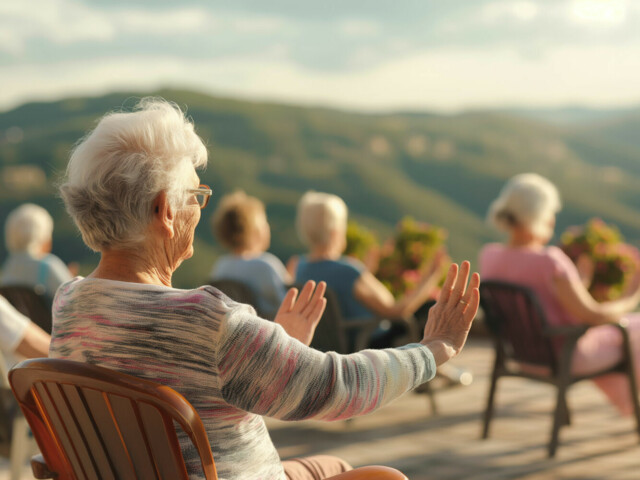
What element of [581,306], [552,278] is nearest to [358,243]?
[552,278]

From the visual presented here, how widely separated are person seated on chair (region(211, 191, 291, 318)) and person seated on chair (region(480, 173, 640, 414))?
1.23m

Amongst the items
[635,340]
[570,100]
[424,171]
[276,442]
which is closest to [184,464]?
[276,442]

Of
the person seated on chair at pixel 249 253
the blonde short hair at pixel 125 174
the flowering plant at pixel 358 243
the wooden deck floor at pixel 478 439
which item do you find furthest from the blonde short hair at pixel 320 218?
the blonde short hair at pixel 125 174

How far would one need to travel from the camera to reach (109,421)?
1.20 metres

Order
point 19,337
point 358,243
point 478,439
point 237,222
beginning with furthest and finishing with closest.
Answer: point 358,243
point 237,222
point 478,439
point 19,337

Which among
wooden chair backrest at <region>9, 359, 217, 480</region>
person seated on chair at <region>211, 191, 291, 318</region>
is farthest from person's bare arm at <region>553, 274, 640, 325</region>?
wooden chair backrest at <region>9, 359, 217, 480</region>

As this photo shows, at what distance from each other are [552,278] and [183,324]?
2.58 metres

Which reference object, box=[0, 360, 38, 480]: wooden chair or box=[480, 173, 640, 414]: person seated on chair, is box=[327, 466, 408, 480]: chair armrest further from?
box=[480, 173, 640, 414]: person seated on chair

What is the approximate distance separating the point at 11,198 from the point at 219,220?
37.4 metres

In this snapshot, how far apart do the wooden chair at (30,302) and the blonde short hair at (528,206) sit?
2262 mm

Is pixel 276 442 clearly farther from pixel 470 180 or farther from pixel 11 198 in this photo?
pixel 470 180

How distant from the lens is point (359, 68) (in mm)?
38656

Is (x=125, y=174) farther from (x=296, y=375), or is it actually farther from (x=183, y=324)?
(x=296, y=375)

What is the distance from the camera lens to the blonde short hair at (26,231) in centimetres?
420
